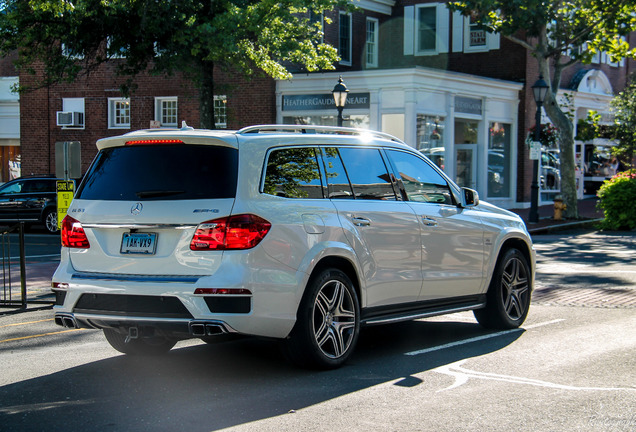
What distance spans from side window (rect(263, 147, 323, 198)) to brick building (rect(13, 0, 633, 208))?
21182mm

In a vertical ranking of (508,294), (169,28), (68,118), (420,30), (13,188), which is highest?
(420,30)

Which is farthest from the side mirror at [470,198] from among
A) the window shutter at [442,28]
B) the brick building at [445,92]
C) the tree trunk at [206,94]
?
the window shutter at [442,28]

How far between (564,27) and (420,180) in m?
21.4

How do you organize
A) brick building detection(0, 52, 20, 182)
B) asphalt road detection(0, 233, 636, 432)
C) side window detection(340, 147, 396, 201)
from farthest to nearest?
brick building detection(0, 52, 20, 182)
side window detection(340, 147, 396, 201)
asphalt road detection(0, 233, 636, 432)

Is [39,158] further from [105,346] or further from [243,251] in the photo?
[243,251]

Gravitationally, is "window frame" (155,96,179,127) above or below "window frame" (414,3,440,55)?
below

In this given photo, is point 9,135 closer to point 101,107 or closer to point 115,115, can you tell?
point 101,107

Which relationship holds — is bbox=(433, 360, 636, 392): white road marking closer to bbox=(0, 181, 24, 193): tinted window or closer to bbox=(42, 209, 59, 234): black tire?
bbox=(42, 209, 59, 234): black tire

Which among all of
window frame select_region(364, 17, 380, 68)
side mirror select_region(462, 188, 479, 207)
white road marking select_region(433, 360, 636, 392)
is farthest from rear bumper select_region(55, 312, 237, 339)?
window frame select_region(364, 17, 380, 68)

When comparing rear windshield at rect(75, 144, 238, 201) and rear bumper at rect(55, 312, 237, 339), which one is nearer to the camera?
rear bumper at rect(55, 312, 237, 339)

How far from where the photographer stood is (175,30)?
22.2 meters

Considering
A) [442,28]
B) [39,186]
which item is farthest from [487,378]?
[442,28]

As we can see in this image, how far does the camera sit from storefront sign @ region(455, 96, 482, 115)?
3030 centimetres

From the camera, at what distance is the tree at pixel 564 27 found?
25.9 metres
